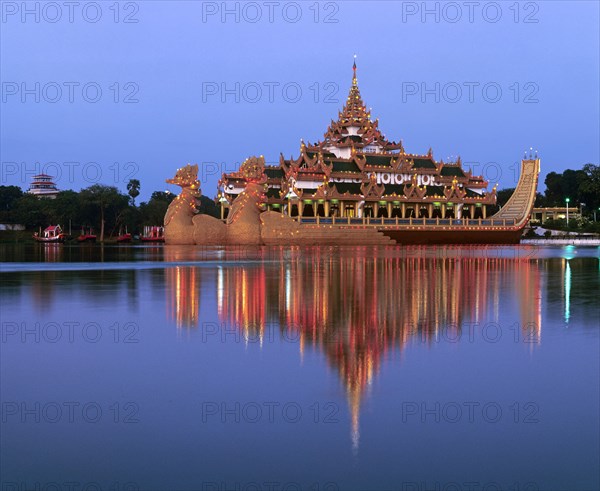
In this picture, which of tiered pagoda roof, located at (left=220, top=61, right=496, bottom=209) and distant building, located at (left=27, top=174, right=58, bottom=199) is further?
distant building, located at (left=27, top=174, right=58, bottom=199)

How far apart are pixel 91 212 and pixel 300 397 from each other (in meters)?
87.7

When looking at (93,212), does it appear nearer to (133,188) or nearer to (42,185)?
(133,188)

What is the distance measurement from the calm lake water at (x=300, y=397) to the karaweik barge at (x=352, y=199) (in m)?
39.6

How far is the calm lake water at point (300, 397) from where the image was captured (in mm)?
4535

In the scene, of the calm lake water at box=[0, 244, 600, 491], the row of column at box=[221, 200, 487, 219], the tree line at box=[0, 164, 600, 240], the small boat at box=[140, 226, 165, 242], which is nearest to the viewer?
the calm lake water at box=[0, 244, 600, 491]

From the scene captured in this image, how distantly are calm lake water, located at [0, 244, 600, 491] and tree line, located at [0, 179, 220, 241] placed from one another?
75938 millimetres

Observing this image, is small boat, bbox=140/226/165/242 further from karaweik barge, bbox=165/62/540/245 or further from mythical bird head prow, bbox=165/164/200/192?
mythical bird head prow, bbox=165/164/200/192

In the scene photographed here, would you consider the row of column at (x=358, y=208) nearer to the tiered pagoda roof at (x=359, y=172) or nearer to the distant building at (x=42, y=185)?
the tiered pagoda roof at (x=359, y=172)

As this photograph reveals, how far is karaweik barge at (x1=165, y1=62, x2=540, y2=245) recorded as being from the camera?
52562 millimetres

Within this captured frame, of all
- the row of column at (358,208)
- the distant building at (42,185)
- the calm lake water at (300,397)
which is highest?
the distant building at (42,185)

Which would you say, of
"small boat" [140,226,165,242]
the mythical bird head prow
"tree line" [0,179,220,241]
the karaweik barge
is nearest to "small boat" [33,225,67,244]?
"tree line" [0,179,220,241]

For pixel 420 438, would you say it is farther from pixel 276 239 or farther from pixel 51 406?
pixel 276 239

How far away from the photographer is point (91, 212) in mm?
89875

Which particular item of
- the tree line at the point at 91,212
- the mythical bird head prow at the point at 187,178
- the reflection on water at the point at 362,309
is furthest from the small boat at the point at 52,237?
the reflection on water at the point at 362,309
